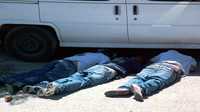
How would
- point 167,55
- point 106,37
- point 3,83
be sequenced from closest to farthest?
1. point 3,83
2. point 167,55
3. point 106,37

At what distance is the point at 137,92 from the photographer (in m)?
6.61

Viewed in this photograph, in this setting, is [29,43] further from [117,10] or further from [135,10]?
[135,10]

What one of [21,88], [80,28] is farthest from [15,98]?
[80,28]

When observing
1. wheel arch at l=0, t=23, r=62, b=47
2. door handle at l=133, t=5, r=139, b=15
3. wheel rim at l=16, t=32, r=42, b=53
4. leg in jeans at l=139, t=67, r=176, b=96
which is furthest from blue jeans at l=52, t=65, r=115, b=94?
wheel rim at l=16, t=32, r=42, b=53

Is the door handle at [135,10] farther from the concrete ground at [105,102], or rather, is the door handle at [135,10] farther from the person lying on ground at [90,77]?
the concrete ground at [105,102]

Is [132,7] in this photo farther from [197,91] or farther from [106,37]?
[197,91]

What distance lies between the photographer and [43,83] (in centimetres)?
705

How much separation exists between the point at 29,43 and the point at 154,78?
265 centimetres

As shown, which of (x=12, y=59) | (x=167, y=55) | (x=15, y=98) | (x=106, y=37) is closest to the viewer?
(x=15, y=98)

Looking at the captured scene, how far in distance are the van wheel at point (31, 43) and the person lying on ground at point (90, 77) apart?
1.30 meters

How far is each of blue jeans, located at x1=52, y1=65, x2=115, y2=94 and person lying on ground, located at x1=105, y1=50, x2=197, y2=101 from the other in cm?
44

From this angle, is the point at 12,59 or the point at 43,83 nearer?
the point at 43,83

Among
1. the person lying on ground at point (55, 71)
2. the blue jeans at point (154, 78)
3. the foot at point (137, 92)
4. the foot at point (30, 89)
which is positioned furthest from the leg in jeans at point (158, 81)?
the foot at point (30, 89)

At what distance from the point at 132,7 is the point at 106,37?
2.02 feet
